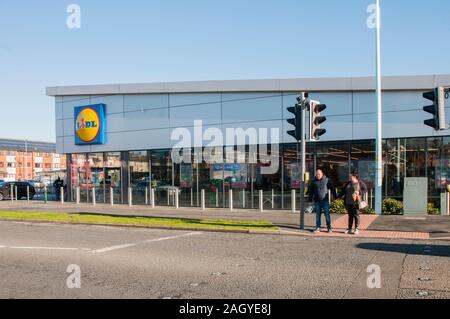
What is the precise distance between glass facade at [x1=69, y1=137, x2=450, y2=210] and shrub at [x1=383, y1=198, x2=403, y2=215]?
184 centimetres

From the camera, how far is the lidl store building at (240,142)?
20.4 meters

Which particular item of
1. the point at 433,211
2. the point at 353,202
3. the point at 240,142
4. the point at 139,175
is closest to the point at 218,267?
the point at 353,202

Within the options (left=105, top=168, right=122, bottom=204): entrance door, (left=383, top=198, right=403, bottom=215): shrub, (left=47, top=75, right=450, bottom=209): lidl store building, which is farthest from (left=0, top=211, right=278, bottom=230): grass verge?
(left=105, top=168, right=122, bottom=204): entrance door

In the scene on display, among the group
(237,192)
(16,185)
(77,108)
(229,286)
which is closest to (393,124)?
(237,192)

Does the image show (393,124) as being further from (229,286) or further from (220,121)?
(229,286)

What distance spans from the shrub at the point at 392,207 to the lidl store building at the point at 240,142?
2.18 meters

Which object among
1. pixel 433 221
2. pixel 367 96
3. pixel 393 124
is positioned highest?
pixel 367 96

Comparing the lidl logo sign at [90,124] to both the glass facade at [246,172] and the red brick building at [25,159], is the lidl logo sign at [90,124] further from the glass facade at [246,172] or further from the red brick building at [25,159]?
the red brick building at [25,159]

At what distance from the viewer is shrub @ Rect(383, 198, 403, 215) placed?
1822 centimetres

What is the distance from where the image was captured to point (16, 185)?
34.5 m

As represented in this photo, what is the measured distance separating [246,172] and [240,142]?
61.9 inches

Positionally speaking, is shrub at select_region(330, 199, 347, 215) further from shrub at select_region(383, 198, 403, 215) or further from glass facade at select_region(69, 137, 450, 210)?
glass facade at select_region(69, 137, 450, 210)

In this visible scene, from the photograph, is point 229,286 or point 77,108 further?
point 77,108
